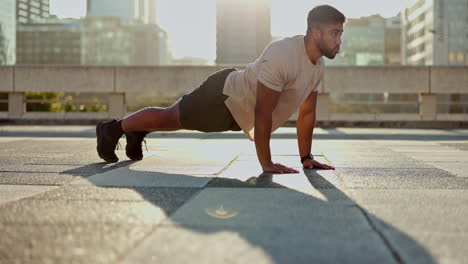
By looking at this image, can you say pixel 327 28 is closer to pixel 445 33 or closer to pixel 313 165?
pixel 313 165

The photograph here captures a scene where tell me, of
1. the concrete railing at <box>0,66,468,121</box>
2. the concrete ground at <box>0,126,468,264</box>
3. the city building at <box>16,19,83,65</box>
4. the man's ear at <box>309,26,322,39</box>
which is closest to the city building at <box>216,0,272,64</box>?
the concrete railing at <box>0,66,468,121</box>

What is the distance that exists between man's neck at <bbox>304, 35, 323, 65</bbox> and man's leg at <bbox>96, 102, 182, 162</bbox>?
3.75 feet

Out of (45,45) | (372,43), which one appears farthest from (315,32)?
(45,45)

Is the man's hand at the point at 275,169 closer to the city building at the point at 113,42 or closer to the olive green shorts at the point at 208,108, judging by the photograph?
the olive green shorts at the point at 208,108

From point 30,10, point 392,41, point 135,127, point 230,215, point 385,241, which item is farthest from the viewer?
point 30,10

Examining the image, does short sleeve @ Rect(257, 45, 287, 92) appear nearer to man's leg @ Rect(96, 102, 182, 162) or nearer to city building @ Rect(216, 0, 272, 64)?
man's leg @ Rect(96, 102, 182, 162)

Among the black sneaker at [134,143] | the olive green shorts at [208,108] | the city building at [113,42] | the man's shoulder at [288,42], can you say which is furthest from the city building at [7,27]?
the man's shoulder at [288,42]

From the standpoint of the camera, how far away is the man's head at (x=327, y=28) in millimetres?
4195

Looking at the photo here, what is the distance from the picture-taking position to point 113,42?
163m

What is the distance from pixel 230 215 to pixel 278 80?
1787mm

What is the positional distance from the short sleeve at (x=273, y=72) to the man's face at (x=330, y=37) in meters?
0.32

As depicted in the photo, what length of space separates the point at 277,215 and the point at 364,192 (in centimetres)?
95

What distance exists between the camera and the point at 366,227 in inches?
93.4

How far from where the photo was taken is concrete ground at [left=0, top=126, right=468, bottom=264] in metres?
1.97
